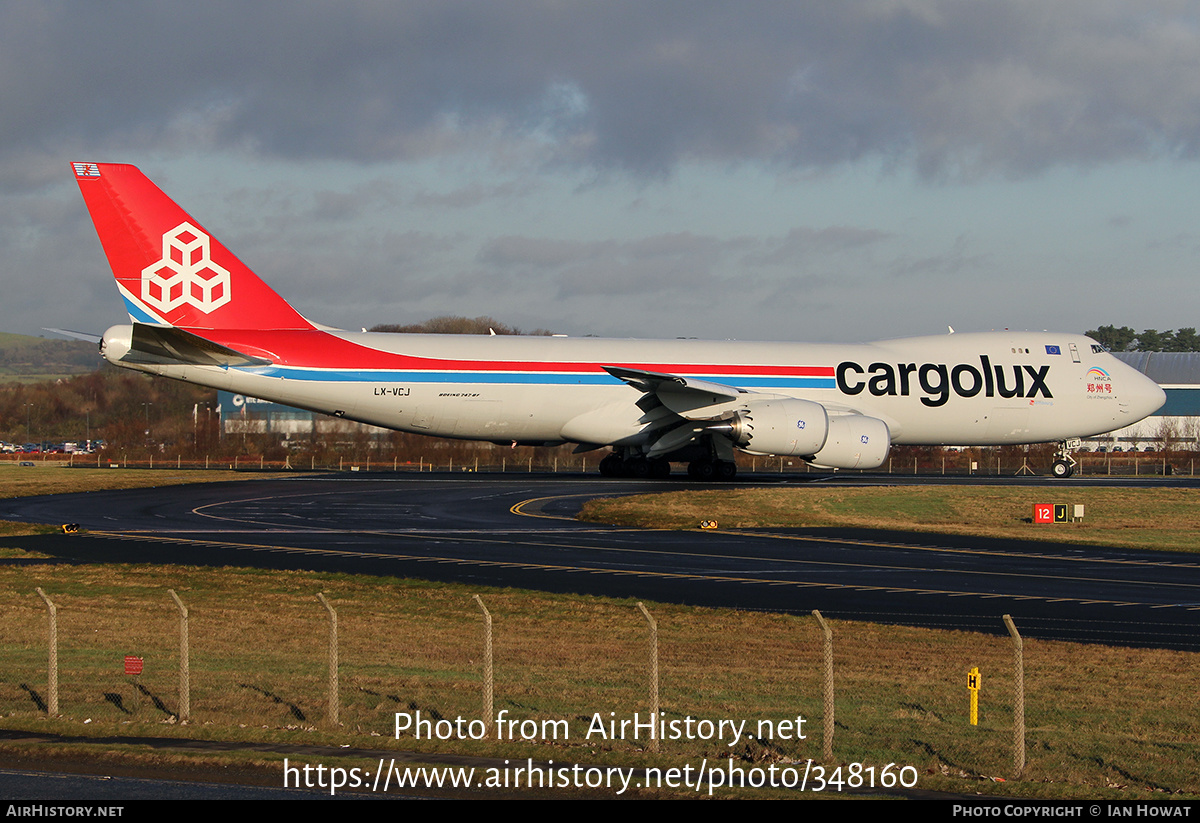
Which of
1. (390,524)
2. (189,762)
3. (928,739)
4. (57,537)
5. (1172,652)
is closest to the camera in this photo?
(189,762)

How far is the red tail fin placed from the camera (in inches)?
1458

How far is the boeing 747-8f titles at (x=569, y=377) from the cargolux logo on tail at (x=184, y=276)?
47 millimetres

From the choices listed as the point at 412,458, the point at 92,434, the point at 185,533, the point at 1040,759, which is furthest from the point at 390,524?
the point at 92,434

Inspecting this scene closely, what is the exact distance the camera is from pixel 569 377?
39.6 metres

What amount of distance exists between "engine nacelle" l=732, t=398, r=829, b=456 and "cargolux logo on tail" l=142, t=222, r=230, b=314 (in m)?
17.9

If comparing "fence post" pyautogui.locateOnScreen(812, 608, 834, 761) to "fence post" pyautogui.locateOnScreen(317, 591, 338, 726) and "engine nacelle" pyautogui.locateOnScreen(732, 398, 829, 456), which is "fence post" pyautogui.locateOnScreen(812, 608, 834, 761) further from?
"engine nacelle" pyautogui.locateOnScreen(732, 398, 829, 456)

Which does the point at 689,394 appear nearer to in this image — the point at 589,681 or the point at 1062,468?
the point at 1062,468

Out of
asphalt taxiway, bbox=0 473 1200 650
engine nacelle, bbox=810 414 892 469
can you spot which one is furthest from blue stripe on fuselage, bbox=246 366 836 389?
asphalt taxiway, bbox=0 473 1200 650

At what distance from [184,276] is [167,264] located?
648mm

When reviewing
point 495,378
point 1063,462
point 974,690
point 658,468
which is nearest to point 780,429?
point 658,468

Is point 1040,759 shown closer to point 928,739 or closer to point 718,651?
point 928,739
